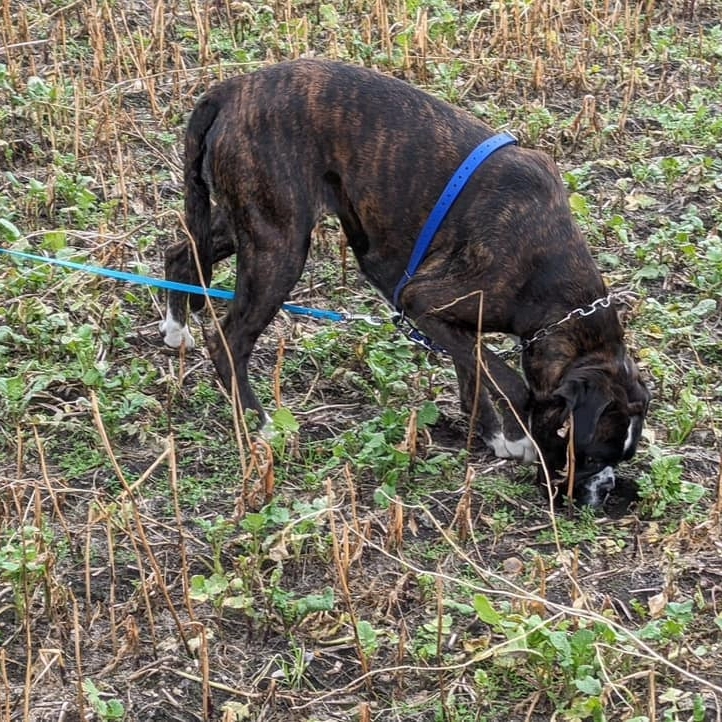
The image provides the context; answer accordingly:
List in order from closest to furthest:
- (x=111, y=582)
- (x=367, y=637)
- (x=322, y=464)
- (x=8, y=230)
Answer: (x=367, y=637), (x=111, y=582), (x=322, y=464), (x=8, y=230)

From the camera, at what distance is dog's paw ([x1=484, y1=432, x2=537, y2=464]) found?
18.8ft

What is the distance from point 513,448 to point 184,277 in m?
1.83

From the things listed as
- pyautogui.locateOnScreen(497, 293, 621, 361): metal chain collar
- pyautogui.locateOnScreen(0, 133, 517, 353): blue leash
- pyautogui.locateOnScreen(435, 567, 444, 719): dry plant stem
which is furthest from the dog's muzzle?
pyautogui.locateOnScreen(435, 567, 444, 719): dry plant stem

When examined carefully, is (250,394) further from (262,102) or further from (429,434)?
(262,102)

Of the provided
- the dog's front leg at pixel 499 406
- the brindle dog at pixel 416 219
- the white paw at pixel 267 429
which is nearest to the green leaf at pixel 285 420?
the white paw at pixel 267 429

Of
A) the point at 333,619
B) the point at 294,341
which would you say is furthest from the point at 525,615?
the point at 294,341

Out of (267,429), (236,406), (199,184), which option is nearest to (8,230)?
(199,184)

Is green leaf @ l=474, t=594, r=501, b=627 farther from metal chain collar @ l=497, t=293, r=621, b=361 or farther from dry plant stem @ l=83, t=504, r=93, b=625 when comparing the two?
metal chain collar @ l=497, t=293, r=621, b=361

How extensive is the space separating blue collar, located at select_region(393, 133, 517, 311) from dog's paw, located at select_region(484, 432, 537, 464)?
0.81 meters

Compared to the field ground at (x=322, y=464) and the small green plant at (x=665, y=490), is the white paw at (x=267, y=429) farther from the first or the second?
the small green plant at (x=665, y=490)

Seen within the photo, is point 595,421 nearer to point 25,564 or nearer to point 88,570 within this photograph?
point 88,570

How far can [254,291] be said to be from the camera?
19.3 feet

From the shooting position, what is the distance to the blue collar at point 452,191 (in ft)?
18.8

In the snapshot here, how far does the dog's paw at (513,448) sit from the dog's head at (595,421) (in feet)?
0.58
